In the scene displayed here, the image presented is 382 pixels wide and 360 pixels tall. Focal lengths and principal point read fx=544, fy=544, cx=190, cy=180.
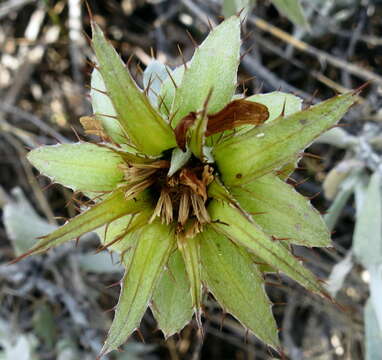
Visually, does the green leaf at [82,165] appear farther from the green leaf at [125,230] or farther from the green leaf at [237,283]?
the green leaf at [237,283]

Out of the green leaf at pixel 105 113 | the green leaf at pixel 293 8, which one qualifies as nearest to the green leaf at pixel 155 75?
the green leaf at pixel 105 113

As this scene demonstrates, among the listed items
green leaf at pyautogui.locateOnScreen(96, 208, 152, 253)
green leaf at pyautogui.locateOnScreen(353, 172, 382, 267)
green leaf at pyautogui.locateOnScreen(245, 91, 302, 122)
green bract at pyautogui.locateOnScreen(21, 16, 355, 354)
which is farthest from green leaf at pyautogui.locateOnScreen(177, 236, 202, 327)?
green leaf at pyautogui.locateOnScreen(353, 172, 382, 267)

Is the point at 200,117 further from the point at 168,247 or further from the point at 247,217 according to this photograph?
the point at 168,247

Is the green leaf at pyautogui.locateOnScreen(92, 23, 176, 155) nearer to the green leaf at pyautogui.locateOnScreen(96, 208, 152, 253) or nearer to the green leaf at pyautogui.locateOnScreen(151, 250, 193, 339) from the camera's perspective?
the green leaf at pyautogui.locateOnScreen(96, 208, 152, 253)

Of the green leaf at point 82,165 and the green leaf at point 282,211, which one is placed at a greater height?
the green leaf at point 82,165

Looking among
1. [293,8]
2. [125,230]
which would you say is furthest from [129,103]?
[293,8]
